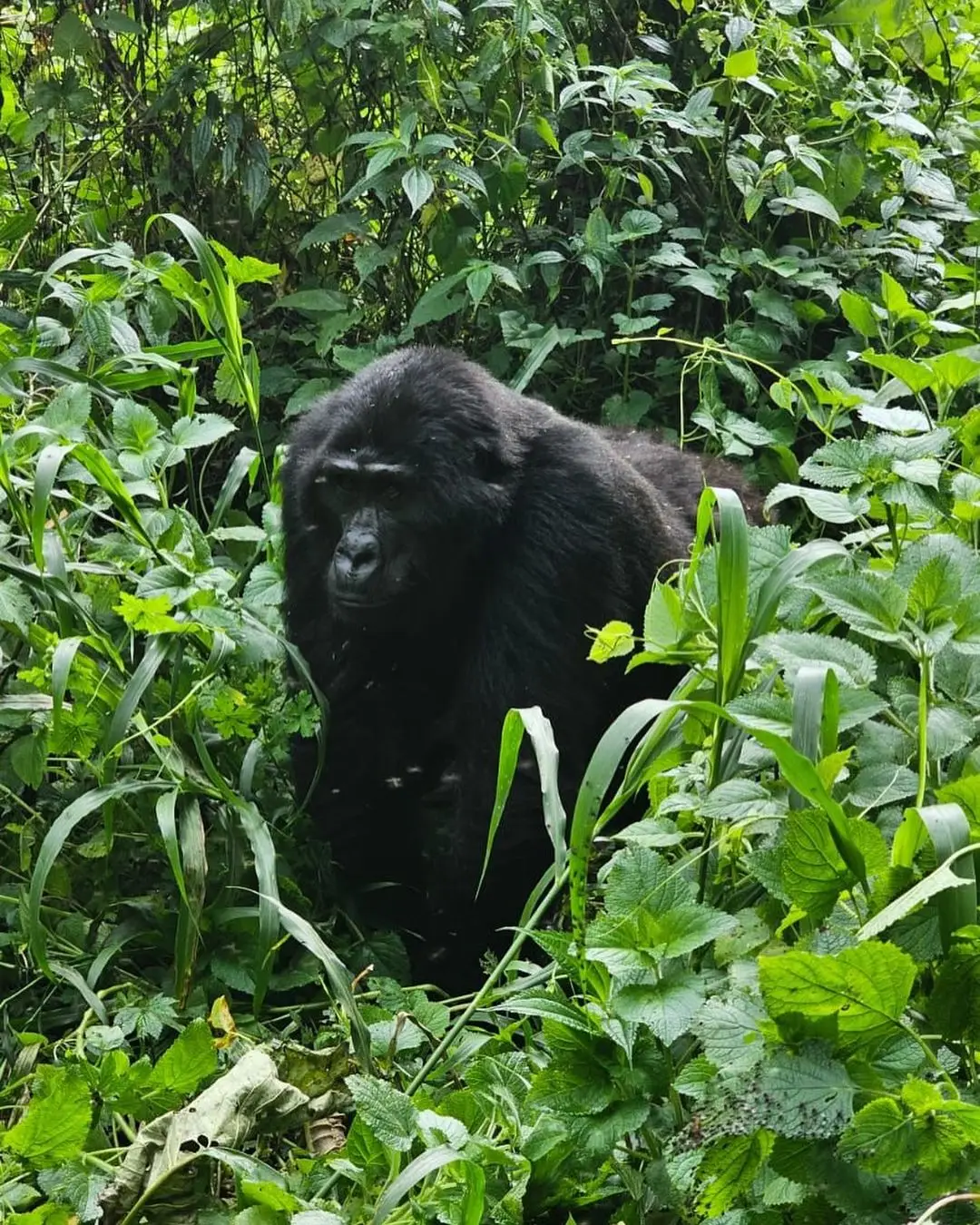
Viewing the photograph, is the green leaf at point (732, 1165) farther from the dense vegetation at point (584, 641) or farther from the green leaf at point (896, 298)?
the green leaf at point (896, 298)

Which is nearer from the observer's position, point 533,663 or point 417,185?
point 533,663

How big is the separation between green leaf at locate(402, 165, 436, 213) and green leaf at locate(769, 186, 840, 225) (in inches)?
45.1

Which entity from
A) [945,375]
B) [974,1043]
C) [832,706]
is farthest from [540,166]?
[974,1043]

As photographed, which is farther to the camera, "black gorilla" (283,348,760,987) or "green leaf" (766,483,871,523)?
"black gorilla" (283,348,760,987)

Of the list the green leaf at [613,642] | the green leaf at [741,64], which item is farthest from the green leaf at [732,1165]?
the green leaf at [741,64]

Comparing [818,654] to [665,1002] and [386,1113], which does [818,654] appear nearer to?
[665,1002]

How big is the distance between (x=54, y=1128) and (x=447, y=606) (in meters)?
1.93

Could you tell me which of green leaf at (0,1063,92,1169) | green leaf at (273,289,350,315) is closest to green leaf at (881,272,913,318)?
green leaf at (0,1063,92,1169)

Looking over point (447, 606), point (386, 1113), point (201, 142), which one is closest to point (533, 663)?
point (447, 606)

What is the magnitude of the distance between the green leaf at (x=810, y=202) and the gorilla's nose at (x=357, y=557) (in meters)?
2.00

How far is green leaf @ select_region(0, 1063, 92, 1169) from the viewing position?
85.6 inches

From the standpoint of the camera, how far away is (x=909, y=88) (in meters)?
5.63

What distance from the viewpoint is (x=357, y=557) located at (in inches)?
145

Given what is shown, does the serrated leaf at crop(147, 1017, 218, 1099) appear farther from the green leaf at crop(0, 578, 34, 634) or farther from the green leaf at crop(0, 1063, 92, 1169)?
the green leaf at crop(0, 578, 34, 634)
